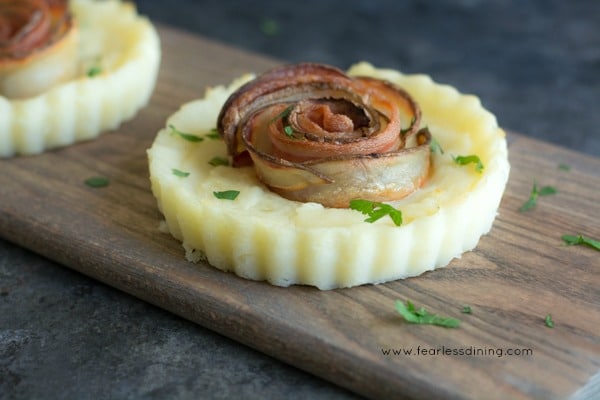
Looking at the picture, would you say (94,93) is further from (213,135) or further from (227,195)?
(227,195)

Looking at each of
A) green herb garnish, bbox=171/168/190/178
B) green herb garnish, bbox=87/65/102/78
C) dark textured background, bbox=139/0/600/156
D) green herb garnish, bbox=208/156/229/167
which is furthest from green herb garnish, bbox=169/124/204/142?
dark textured background, bbox=139/0/600/156

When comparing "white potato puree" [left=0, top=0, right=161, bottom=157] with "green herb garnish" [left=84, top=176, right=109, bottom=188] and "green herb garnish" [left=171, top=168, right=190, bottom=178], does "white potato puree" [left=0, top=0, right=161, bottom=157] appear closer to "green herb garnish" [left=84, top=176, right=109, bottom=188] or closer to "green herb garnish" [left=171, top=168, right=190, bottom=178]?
"green herb garnish" [left=84, top=176, right=109, bottom=188]

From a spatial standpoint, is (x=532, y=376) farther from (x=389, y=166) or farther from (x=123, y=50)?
(x=123, y=50)

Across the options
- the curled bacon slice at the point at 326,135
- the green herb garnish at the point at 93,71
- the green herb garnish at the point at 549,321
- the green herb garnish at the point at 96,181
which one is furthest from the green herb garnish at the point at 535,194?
the green herb garnish at the point at 93,71

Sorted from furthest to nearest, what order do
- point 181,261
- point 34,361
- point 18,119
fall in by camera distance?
point 18,119, point 181,261, point 34,361

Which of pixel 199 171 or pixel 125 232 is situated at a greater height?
pixel 199 171

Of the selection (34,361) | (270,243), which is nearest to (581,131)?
(270,243)
